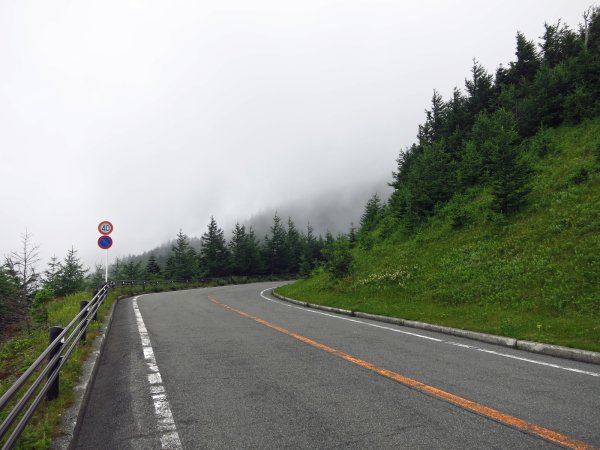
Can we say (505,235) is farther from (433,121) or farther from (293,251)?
(293,251)

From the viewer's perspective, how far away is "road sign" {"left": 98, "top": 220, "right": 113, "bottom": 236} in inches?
683

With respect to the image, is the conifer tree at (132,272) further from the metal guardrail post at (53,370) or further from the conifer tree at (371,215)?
the metal guardrail post at (53,370)

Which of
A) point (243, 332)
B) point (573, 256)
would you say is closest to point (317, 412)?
point (243, 332)

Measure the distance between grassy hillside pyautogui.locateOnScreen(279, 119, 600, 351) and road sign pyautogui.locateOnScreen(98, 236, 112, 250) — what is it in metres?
10.4

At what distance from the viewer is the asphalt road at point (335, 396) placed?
353 centimetres

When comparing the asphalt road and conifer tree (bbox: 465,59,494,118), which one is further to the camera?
conifer tree (bbox: 465,59,494,118)

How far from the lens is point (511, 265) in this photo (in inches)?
543

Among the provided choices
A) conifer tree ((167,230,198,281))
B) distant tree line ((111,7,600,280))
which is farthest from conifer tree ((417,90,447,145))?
conifer tree ((167,230,198,281))

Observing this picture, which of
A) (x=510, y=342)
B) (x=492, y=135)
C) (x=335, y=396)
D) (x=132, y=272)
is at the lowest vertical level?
(x=510, y=342)

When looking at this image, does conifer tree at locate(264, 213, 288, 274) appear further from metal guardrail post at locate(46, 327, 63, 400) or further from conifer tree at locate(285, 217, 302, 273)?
metal guardrail post at locate(46, 327, 63, 400)

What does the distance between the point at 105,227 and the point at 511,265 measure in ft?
58.4

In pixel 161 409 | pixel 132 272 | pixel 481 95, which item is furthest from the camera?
pixel 132 272

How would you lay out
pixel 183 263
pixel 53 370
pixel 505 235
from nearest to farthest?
pixel 53 370 → pixel 505 235 → pixel 183 263

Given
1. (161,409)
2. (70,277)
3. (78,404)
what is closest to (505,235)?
(161,409)
